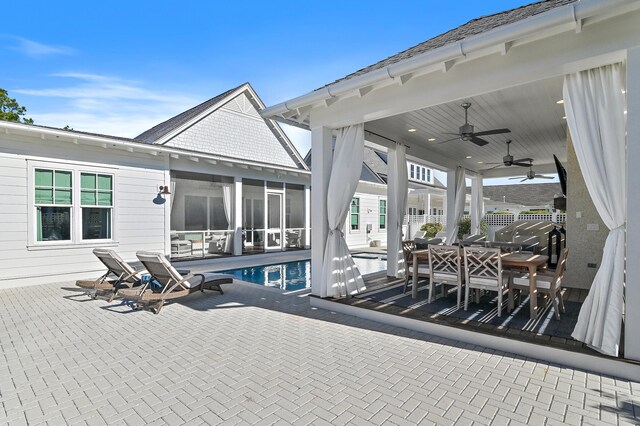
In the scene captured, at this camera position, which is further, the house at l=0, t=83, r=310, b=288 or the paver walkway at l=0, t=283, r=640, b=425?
the house at l=0, t=83, r=310, b=288

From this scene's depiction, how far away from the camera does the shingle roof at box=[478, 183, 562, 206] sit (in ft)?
96.3

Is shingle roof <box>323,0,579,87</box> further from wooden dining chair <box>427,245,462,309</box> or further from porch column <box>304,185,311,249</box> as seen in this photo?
porch column <box>304,185,311,249</box>

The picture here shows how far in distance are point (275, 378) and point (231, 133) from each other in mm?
11064

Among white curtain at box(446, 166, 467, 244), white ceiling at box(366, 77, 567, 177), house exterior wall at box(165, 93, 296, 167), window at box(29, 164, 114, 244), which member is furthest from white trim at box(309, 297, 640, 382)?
house exterior wall at box(165, 93, 296, 167)

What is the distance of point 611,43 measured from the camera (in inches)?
138

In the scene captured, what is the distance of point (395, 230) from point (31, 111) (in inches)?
1019

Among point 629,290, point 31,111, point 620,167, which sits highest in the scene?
point 31,111

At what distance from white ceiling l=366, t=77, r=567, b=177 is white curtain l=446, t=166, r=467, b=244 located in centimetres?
86

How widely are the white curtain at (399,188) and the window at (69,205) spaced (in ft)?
24.1

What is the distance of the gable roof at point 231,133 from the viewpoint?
11617 millimetres

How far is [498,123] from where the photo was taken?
729cm

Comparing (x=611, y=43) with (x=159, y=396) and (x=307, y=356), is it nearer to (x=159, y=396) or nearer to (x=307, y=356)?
(x=307, y=356)

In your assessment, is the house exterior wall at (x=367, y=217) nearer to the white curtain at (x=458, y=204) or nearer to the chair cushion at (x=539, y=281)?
the white curtain at (x=458, y=204)

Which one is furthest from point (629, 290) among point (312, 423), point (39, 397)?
point (39, 397)
